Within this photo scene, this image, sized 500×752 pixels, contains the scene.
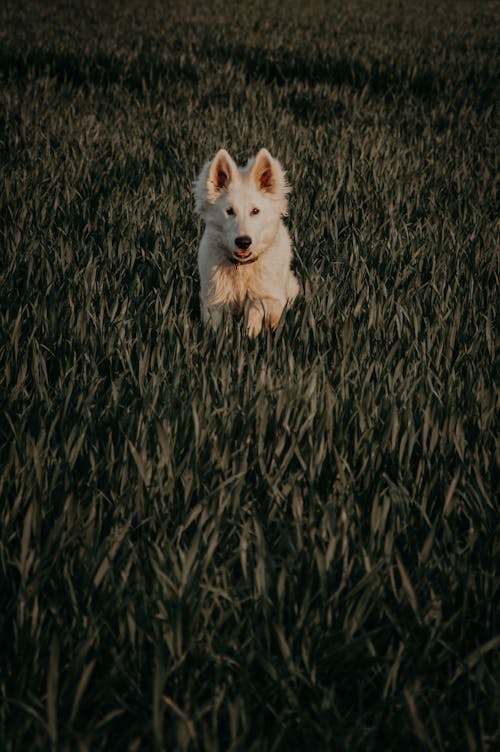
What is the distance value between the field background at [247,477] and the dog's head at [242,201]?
1.28 ft

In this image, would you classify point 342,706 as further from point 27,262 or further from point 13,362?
point 27,262

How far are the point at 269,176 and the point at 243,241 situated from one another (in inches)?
21.4

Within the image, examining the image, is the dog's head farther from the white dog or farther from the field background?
the field background

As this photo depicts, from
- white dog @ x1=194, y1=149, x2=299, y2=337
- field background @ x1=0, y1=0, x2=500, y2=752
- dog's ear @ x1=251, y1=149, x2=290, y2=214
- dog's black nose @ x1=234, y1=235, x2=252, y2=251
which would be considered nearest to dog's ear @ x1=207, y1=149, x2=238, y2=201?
white dog @ x1=194, y1=149, x2=299, y2=337

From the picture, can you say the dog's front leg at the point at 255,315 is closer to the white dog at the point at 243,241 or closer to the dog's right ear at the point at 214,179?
the white dog at the point at 243,241

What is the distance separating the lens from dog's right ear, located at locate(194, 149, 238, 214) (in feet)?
11.0

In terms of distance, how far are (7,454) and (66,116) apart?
657 cm

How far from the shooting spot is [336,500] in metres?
1.84

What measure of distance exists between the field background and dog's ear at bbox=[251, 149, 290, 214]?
1.65ft

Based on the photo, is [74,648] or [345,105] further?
[345,105]

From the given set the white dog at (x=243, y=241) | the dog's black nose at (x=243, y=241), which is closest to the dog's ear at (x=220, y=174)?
the white dog at (x=243, y=241)

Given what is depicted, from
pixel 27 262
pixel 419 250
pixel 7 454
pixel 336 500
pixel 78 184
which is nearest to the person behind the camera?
pixel 336 500

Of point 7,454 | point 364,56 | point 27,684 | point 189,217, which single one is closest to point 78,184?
point 189,217

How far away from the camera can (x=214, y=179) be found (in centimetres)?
343
